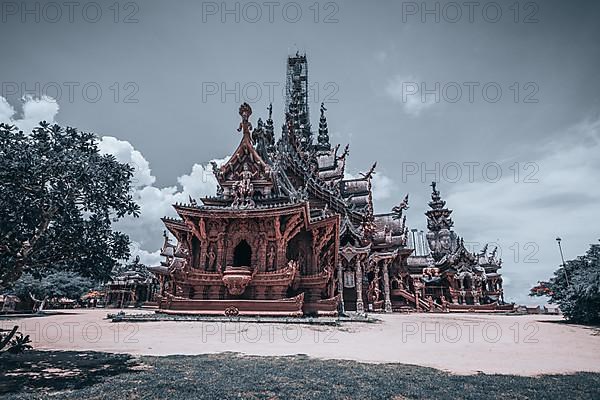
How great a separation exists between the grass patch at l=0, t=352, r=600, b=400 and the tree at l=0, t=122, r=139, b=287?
77.7 inches

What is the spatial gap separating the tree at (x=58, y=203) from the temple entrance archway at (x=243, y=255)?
1168cm

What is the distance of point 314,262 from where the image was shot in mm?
19250

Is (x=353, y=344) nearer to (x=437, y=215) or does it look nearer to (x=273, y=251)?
(x=273, y=251)

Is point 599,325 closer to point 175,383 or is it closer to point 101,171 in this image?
point 175,383

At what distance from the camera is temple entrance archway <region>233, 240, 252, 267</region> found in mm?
18916

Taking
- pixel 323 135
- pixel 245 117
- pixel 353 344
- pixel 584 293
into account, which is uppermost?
pixel 323 135

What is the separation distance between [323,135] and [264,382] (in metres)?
50.7

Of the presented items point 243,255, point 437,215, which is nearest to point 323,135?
point 437,215

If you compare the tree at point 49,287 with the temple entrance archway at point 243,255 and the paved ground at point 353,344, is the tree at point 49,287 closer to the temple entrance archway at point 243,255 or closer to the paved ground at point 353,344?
the temple entrance archway at point 243,255

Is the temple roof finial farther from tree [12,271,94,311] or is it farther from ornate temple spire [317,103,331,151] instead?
ornate temple spire [317,103,331,151]

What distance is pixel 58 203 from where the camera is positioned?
19.8 ft

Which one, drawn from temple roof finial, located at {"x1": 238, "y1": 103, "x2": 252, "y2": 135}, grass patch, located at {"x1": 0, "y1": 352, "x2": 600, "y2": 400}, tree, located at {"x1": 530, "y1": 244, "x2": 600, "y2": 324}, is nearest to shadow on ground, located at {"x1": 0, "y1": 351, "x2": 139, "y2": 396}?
grass patch, located at {"x1": 0, "y1": 352, "x2": 600, "y2": 400}

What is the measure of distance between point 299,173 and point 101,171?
25.5 metres

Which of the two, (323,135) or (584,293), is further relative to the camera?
(323,135)
